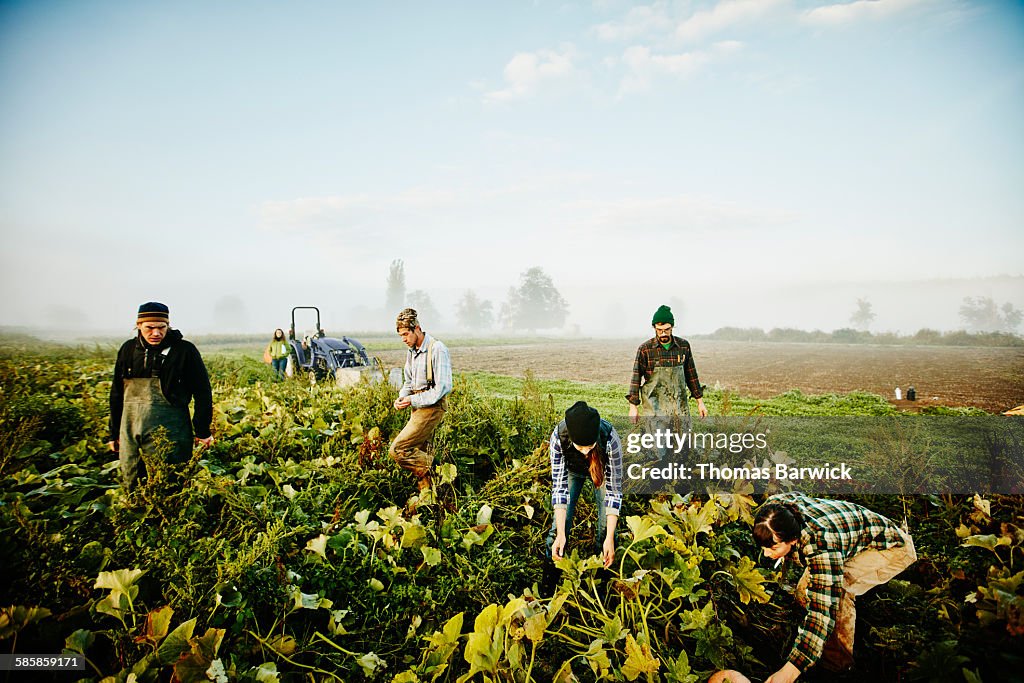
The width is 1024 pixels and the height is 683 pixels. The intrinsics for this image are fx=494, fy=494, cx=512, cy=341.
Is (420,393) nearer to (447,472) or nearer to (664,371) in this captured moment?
(447,472)

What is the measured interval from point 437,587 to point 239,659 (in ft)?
3.50

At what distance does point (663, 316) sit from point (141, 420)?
4.44 metres

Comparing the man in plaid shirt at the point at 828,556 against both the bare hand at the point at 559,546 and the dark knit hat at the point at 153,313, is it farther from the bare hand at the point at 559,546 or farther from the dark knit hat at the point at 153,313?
the dark knit hat at the point at 153,313

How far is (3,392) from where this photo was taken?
546cm

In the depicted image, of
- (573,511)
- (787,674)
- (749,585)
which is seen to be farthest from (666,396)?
(787,674)

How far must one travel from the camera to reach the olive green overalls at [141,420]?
11.3 ft

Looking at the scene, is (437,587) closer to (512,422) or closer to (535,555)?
(535,555)

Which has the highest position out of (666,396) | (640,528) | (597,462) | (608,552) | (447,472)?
(666,396)

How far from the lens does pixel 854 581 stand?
281 cm

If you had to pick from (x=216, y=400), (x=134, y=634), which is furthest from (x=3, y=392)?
(x=134, y=634)

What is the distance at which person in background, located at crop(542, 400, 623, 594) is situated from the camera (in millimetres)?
2896

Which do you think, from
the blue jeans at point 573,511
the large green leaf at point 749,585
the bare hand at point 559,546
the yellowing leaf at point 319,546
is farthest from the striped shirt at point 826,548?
the yellowing leaf at point 319,546

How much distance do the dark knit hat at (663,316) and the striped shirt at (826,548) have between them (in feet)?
7.82

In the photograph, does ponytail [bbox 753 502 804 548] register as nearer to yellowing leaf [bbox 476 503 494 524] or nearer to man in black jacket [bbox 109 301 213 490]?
yellowing leaf [bbox 476 503 494 524]
